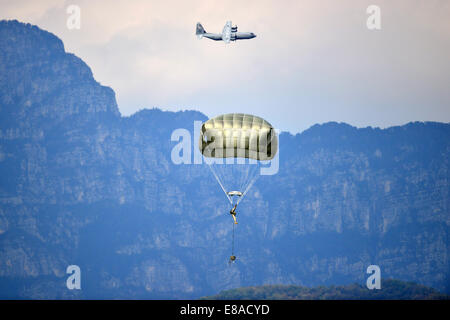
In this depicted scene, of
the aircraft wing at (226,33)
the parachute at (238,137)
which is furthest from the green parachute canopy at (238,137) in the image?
the aircraft wing at (226,33)

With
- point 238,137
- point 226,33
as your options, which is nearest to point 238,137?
point 238,137

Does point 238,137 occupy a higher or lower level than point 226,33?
lower

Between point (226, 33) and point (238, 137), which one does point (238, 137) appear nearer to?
point (238, 137)

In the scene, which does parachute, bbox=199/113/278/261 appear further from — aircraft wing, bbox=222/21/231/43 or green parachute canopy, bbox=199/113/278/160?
aircraft wing, bbox=222/21/231/43

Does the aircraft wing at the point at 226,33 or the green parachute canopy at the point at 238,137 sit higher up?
the aircraft wing at the point at 226,33

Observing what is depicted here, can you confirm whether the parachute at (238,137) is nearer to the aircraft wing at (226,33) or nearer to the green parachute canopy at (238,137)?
the green parachute canopy at (238,137)

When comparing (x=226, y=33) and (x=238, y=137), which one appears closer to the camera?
(x=238, y=137)

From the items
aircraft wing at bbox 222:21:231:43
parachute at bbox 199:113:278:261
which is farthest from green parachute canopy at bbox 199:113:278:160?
aircraft wing at bbox 222:21:231:43

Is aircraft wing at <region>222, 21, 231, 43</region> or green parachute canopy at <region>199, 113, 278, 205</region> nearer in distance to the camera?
green parachute canopy at <region>199, 113, 278, 205</region>
